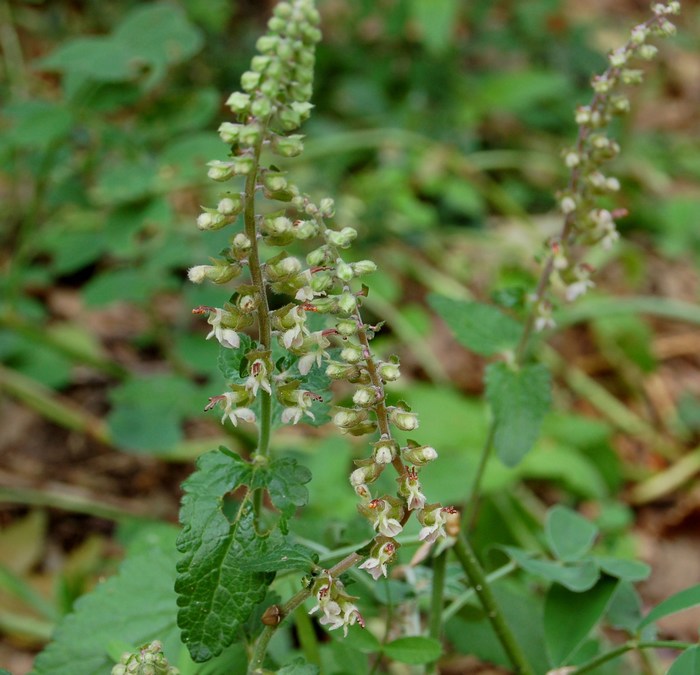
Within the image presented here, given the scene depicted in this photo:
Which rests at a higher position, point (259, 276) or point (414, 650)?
point (259, 276)

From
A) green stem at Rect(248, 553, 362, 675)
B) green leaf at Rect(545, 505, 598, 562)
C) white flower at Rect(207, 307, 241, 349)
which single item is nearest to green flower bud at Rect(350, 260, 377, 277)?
white flower at Rect(207, 307, 241, 349)

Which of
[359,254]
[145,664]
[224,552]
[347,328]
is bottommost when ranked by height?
[359,254]

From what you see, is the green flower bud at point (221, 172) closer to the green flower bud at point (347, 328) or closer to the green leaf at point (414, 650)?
the green flower bud at point (347, 328)

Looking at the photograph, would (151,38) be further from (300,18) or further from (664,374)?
(664,374)

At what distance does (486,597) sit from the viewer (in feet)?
5.46

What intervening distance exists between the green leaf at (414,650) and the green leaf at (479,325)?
0.70 metres

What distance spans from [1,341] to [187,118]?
3.76 feet

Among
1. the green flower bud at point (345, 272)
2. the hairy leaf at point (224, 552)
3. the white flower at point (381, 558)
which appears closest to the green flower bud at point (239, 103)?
the green flower bud at point (345, 272)

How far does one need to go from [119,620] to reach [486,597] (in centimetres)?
70

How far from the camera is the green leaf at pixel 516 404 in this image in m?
1.81

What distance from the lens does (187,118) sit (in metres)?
3.00

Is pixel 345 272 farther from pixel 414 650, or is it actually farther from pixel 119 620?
pixel 119 620

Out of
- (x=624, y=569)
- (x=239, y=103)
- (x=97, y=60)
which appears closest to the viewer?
(x=239, y=103)

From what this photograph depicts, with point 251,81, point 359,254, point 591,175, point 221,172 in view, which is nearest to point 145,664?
point 221,172
